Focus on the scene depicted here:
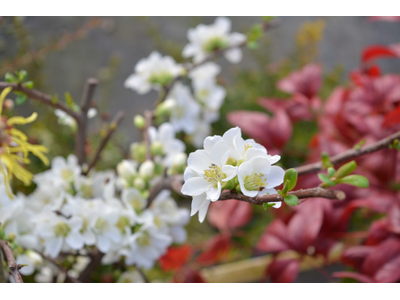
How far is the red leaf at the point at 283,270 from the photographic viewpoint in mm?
309

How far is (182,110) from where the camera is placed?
338 millimetres

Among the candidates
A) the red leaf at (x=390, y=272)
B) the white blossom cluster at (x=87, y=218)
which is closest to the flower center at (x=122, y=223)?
the white blossom cluster at (x=87, y=218)

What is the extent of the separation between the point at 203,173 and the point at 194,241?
378 mm

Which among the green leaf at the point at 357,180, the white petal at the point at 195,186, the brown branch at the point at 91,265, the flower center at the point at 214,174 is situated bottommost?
the brown branch at the point at 91,265

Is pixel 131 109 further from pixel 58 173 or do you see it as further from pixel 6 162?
pixel 6 162

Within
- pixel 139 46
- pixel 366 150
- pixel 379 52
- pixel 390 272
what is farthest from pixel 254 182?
pixel 139 46

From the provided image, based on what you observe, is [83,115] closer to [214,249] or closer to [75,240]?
[75,240]

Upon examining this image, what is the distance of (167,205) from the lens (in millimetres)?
283

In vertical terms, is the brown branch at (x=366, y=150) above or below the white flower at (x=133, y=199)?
above

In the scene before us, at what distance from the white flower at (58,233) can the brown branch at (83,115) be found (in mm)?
76

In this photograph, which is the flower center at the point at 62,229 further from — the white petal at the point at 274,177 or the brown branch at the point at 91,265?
the white petal at the point at 274,177

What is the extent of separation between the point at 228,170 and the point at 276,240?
219 millimetres

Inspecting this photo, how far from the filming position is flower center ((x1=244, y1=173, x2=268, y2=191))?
0.43 ft

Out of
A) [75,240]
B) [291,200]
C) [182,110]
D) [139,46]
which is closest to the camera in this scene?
[291,200]
